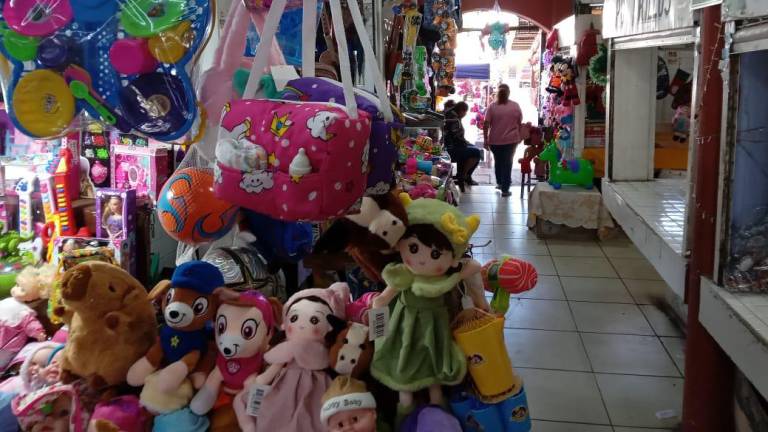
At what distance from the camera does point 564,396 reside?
2.89m

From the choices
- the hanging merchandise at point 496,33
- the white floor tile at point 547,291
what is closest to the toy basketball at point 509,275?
the white floor tile at point 547,291

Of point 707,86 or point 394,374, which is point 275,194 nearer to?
point 394,374

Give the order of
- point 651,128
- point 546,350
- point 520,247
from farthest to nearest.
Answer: point 520,247 < point 651,128 < point 546,350

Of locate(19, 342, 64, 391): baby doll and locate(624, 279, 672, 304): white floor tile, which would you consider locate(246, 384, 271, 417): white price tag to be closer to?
locate(19, 342, 64, 391): baby doll

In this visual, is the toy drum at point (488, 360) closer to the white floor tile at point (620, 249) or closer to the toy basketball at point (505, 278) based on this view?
the toy basketball at point (505, 278)

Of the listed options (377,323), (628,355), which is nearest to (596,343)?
(628,355)

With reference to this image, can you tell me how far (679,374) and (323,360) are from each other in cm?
238

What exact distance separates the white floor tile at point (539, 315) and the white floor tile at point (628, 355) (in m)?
0.21

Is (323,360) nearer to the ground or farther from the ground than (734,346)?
farther from the ground

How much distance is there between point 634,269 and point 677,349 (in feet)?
5.07

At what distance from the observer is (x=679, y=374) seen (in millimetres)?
3098

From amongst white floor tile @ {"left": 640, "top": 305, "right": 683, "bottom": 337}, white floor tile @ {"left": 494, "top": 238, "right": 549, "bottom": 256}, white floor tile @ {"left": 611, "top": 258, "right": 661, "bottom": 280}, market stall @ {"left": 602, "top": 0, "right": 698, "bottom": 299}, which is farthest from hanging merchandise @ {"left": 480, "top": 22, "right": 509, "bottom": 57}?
white floor tile @ {"left": 640, "top": 305, "right": 683, "bottom": 337}

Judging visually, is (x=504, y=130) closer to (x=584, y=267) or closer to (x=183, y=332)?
(x=584, y=267)

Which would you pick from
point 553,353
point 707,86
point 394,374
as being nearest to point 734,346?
point 707,86
